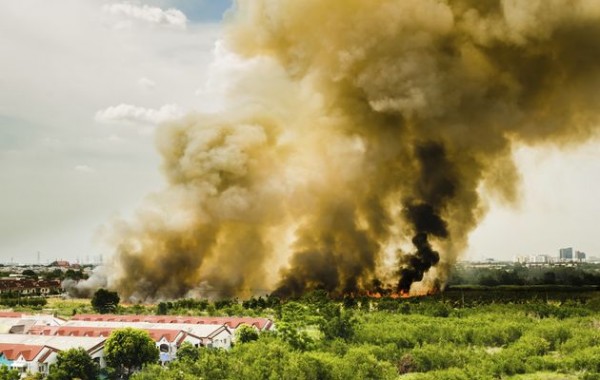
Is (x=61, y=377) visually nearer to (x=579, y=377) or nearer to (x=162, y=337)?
(x=162, y=337)

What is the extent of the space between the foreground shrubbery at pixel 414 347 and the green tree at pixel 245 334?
421 millimetres

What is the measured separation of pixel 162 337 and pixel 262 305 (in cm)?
1027

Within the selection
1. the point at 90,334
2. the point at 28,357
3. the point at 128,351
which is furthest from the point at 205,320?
the point at 28,357

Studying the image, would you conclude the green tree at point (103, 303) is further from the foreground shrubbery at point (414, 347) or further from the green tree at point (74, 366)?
the green tree at point (74, 366)

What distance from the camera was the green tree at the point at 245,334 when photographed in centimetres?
2347

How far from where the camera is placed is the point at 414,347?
2250cm

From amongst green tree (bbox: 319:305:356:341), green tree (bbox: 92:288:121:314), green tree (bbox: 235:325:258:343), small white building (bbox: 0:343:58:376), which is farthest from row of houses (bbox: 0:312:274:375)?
green tree (bbox: 92:288:121:314)

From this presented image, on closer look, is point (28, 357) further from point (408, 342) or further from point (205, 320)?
point (408, 342)

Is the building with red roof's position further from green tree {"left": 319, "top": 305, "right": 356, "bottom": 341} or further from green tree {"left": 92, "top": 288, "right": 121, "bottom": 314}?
green tree {"left": 92, "top": 288, "right": 121, "bottom": 314}

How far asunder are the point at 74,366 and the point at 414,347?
1038cm

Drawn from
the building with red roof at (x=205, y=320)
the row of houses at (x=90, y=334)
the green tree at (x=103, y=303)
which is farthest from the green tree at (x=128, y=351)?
the green tree at (x=103, y=303)

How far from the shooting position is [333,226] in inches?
1486

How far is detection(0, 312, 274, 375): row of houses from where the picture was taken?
67.6 feet

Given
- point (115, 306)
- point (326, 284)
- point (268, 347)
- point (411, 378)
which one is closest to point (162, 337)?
point (268, 347)
